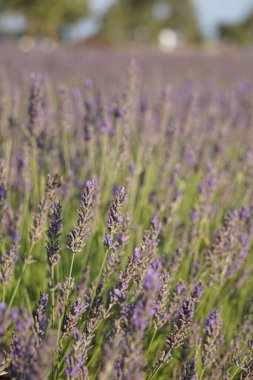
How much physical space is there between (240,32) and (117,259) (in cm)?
5572

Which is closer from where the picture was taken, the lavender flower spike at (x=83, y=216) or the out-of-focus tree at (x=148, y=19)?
the lavender flower spike at (x=83, y=216)

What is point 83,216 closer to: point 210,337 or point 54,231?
point 54,231

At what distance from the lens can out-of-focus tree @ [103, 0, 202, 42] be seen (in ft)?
163

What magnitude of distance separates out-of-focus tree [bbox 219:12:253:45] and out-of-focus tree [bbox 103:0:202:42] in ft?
9.88

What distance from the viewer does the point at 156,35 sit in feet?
175

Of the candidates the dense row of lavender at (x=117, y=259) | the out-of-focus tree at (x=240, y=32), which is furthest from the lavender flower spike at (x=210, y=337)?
the out-of-focus tree at (x=240, y=32)

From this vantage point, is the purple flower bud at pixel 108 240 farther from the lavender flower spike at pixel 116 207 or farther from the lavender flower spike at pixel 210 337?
the lavender flower spike at pixel 210 337

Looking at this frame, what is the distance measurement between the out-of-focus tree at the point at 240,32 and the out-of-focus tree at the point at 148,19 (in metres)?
3.01

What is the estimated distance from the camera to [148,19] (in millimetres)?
51219

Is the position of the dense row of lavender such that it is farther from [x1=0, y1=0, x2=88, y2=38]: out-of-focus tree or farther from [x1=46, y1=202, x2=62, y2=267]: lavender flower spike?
[x1=0, y1=0, x2=88, y2=38]: out-of-focus tree

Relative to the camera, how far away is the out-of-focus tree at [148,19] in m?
49.7

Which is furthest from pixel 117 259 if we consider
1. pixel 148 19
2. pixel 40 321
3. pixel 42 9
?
pixel 148 19

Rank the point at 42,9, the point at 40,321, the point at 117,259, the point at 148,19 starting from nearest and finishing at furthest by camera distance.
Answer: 1. the point at 40,321
2. the point at 117,259
3. the point at 42,9
4. the point at 148,19

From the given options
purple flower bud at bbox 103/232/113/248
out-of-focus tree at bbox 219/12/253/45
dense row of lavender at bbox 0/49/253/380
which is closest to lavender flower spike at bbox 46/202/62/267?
dense row of lavender at bbox 0/49/253/380
